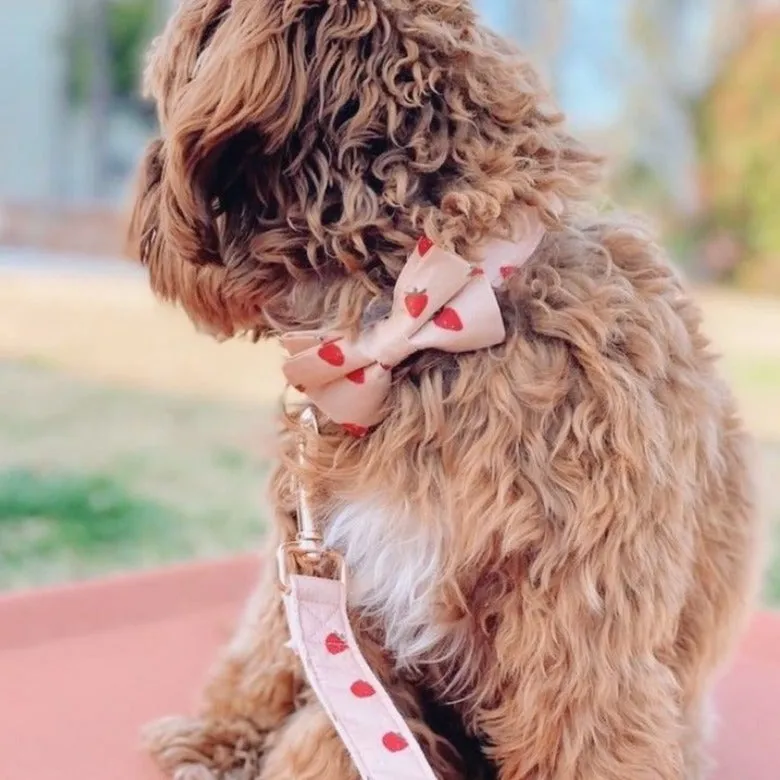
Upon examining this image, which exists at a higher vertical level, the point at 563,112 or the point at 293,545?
the point at 563,112

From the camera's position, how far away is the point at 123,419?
2.67 m

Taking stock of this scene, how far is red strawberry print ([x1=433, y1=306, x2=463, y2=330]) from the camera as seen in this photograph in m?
0.84

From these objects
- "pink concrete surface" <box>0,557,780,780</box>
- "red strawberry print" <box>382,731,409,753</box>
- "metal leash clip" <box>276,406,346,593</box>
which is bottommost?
"pink concrete surface" <box>0,557,780,780</box>

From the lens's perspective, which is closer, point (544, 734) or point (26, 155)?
point (544, 734)

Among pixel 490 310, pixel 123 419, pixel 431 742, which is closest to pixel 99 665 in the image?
pixel 431 742

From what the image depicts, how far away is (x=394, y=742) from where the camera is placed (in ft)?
2.96

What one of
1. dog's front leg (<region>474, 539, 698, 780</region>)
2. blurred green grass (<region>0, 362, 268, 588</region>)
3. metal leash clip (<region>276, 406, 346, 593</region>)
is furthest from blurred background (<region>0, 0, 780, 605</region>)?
dog's front leg (<region>474, 539, 698, 780</region>)

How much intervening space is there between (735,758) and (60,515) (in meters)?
1.41

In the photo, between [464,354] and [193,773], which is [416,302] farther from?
[193,773]

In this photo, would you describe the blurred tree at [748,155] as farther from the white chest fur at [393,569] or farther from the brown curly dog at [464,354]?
the white chest fur at [393,569]

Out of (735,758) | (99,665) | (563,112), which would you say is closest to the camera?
(563,112)

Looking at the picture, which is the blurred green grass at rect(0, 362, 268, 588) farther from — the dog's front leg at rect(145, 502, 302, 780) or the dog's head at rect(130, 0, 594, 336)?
the dog's head at rect(130, 0, 594, 336)

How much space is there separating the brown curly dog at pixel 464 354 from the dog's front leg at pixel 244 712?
17 cm

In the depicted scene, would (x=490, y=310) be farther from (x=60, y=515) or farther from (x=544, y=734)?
(x=60, y=515)
